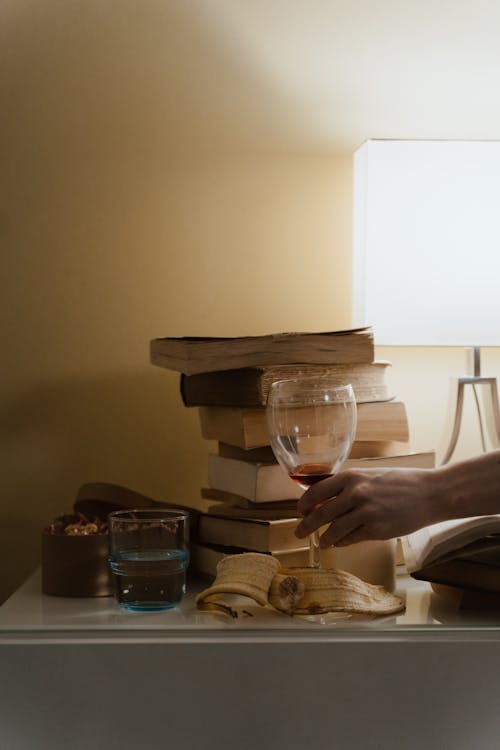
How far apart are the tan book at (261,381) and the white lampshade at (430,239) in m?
0.12

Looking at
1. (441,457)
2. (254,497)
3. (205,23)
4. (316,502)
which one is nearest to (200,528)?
(254,497)

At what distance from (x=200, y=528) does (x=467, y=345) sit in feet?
1.31

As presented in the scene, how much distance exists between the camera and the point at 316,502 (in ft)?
2.94

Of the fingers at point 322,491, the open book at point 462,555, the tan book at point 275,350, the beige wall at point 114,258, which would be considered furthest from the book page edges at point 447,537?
the beige wall at point 114,258

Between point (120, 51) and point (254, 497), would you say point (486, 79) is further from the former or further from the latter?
point (254, 497)

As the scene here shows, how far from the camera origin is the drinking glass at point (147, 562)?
2.93 feet

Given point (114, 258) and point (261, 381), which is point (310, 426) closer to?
point (261, 381)

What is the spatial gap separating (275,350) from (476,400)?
1.13 feet

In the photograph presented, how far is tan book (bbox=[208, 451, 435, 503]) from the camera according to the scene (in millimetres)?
994

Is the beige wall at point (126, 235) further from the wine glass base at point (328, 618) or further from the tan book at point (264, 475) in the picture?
the wine glass base at point (328, 618)

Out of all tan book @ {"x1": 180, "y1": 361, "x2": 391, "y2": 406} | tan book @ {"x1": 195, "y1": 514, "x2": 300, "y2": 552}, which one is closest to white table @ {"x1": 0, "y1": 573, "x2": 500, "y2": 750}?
tan book @ {"x1": 195, "y1": 514, "x2": 300, "y2": 552}

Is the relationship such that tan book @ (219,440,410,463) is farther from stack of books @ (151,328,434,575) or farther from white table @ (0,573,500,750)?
white table @ (0,573,500,750)

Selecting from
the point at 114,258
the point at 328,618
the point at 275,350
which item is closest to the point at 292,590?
the point at 328,618

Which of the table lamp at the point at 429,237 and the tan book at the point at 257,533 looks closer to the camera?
the tan book at the point at 257,533
